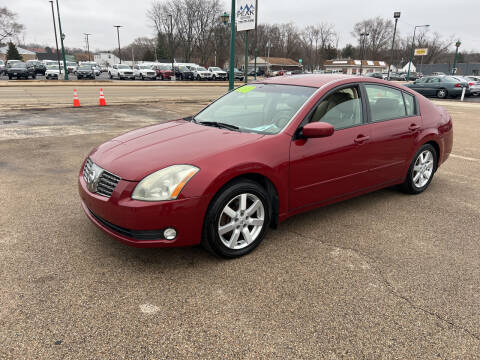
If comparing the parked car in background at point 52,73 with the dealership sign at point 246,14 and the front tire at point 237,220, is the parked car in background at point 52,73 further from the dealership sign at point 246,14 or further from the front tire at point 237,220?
the front tire at point 237,220

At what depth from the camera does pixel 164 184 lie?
9.11 ft

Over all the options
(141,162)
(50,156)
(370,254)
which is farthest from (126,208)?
(50,156)

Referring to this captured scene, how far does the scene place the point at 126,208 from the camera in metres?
2.74

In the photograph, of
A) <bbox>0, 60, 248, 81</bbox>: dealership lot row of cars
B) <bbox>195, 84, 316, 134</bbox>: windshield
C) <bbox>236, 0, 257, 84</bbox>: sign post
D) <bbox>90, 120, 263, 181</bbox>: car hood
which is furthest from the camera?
<bbox>0, 60, 248, 81</bbox>: dealership lot row of cars

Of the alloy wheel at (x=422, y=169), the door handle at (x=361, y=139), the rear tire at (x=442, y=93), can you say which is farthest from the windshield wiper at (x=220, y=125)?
the rear tire at (x=442, y=93)

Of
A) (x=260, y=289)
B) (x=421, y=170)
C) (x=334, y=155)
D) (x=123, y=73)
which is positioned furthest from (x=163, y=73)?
(x=260, y=289)

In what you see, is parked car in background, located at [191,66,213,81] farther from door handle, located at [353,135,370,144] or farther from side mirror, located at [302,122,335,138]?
side mirror, located at [302,122,335,138]

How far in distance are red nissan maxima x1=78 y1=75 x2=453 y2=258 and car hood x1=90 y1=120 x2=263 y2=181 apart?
0.01 metres

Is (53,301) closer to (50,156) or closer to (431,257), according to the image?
(431,257)

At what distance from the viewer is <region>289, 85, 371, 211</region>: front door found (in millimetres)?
3430

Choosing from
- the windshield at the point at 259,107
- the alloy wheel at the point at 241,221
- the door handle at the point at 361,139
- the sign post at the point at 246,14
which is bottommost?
the alloy wheel at the point at 241,221

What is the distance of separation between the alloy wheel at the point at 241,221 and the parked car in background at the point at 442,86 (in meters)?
23.9

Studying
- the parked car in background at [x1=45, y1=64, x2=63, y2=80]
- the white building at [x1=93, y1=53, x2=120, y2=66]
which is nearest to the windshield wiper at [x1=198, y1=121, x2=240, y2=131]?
the parked car in background at [x1=45, y1=64, x2=63, y2=80]

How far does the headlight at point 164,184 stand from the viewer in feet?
9.02
